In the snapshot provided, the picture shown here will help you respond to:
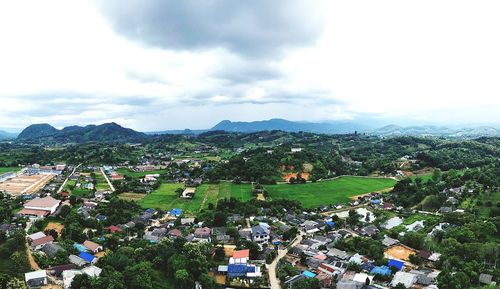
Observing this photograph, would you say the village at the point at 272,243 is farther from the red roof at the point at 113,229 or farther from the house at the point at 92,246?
the red roof at the point at 113,229

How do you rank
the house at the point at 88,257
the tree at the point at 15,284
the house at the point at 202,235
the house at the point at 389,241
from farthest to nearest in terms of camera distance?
the house at the point at 202,235, the house at the point at 389,241, the house at the point at 88,257, the tree at the point at 15,284

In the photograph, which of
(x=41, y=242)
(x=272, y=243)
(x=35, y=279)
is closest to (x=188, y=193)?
(x=272, y=243)

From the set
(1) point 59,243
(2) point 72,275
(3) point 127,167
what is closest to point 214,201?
(1) point 59,243

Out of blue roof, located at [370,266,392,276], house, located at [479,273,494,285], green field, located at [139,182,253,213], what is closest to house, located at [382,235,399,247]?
blue roof, located at [370,266,392,276]

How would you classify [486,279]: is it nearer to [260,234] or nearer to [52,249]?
[260,234]

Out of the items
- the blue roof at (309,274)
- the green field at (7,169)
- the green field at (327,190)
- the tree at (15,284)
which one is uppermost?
the green field at (7,169)

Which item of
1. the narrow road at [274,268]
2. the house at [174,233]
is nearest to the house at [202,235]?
the house at [174,233]

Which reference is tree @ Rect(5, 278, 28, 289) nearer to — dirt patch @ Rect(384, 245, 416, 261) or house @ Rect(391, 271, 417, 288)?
house @ Rect(391, 271, 417, 288)
